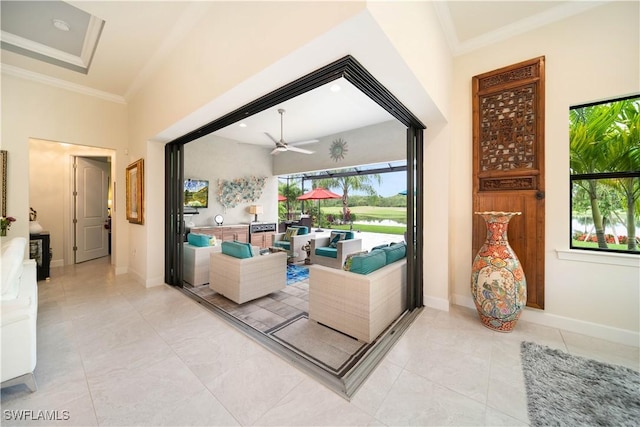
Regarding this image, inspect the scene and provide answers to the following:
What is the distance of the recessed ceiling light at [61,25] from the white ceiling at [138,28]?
4 centimetres

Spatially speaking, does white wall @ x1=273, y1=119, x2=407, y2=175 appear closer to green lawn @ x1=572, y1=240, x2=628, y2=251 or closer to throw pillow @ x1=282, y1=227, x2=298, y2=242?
throw pillow @ x1=282, y1=227, x2=298, y2=242

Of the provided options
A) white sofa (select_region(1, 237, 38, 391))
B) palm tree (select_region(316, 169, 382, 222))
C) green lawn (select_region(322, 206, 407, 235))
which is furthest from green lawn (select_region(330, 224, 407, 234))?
white sofa (select_region(1, 237, 38, 391))

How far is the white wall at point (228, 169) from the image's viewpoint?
6227 millimetres

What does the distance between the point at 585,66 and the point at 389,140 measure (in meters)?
3.28

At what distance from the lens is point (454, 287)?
3.09m

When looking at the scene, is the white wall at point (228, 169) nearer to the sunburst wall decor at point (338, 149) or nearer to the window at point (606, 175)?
the sunburst wall decor at point (338, 149)

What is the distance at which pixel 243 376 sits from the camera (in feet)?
5.89

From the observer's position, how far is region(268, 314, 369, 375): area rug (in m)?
2.02

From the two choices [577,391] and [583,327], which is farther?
[583,327]

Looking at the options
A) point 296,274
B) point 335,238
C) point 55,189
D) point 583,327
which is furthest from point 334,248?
point 55,189

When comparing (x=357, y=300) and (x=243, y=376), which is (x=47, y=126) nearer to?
(x=243, y=376)

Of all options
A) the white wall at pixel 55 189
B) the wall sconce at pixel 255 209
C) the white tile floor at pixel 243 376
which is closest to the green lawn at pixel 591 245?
the white tile floor at pixel 243 376

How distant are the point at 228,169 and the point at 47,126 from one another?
356 centimetres

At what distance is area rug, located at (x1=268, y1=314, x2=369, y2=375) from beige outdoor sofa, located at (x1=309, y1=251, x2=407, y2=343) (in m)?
0.08
